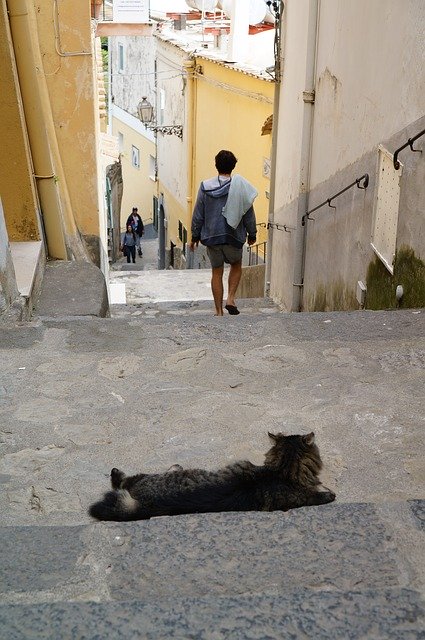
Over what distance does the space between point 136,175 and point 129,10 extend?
49.7 ft

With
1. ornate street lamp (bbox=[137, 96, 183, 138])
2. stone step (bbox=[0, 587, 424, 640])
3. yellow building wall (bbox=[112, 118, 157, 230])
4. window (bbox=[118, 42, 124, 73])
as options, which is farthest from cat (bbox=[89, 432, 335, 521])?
window (bbox=[118, 42, 124, 73])

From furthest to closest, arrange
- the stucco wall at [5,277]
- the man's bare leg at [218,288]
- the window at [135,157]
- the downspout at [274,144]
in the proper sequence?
the window at [135,157]
the downspout at [274,144]
the man's bare leg at [218,288]
the stucco wall at [5,277]

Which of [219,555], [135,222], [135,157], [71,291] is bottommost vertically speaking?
[135,222]

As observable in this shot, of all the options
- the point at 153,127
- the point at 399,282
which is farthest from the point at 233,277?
the point at 153,127

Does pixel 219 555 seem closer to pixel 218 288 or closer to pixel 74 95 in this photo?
pixel 218 288

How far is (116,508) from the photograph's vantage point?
2.82 metres

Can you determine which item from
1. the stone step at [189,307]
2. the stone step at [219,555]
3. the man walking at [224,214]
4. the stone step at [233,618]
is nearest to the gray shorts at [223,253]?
the man walking at [224,214]

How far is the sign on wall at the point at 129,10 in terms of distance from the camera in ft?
55.5

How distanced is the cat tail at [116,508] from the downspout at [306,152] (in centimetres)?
729

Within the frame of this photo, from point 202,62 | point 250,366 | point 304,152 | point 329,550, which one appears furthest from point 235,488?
point 202,62

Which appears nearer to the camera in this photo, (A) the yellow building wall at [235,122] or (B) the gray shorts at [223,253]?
(B) the gray shorts at [223,253]

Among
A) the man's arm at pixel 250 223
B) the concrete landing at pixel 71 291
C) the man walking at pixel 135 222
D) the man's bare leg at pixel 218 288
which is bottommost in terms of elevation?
the man walking at pixel 135 222

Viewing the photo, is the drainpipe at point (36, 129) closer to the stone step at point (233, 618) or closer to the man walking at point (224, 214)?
the man walking at point (224, 214)

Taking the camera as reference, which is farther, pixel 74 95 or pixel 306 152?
pixel 306 152
